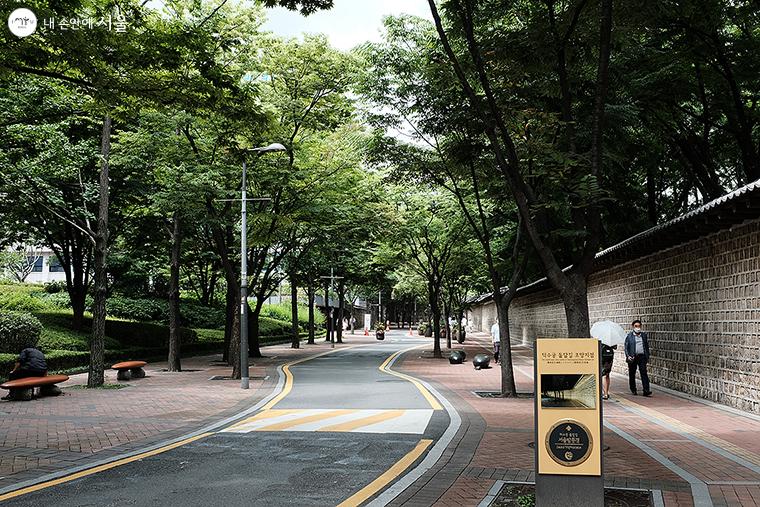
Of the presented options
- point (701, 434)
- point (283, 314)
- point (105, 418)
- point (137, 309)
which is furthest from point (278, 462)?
point (283, 314)

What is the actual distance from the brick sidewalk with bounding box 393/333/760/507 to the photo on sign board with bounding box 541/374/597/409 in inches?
49.6

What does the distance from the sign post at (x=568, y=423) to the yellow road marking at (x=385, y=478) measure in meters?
1.77

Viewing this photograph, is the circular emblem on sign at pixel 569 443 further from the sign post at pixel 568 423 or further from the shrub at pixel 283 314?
the shrub at pixel 283 314

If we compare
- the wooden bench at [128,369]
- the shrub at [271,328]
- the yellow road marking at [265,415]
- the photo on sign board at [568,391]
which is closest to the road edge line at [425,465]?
the photo on sign board at [568,391]

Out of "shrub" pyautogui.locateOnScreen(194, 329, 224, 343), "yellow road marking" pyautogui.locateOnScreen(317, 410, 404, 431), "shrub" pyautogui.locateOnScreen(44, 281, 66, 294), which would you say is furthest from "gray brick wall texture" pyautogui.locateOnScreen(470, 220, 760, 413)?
"shrub" pyautogui.locateOnScreen(44, 281, 66, 294)

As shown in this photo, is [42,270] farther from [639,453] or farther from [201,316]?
[639,453]

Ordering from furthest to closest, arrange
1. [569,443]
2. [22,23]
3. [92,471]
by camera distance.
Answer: [22,23], [92,471], [569,443]

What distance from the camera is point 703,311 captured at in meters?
14.2

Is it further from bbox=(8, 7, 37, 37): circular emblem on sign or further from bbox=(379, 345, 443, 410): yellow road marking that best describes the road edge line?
bbox=(8, 7, 37, 37): circular emblem on sign

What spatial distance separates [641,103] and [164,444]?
14.1 metres

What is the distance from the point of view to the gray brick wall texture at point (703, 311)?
472 inches

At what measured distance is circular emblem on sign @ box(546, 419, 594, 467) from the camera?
5766mm

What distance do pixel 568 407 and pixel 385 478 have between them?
8.09ft

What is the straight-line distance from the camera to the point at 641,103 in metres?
17.2
